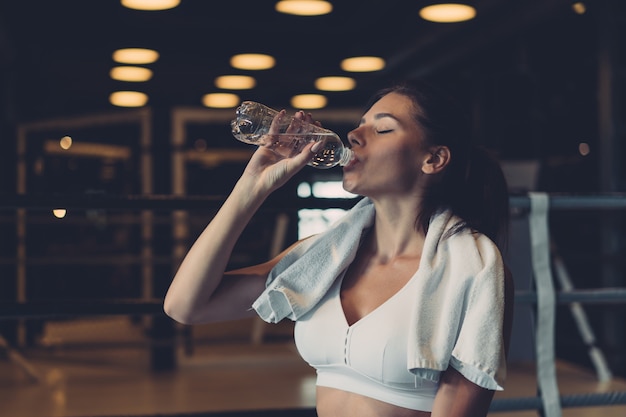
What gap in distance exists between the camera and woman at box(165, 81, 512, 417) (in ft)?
4.80

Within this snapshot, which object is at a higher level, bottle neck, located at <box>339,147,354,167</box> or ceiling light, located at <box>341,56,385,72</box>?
ceiling light, located at <box>341,56,385,72</box>

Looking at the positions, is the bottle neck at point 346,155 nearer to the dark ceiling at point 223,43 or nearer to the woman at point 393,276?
the woman at point 393,276

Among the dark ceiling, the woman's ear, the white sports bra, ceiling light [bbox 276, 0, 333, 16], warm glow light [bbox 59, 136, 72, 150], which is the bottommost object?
the white sports bra

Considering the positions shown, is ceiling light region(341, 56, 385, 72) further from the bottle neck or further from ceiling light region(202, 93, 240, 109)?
the bottle neck

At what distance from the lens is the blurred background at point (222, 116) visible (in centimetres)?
530

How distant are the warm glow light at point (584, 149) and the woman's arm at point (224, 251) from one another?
414cm

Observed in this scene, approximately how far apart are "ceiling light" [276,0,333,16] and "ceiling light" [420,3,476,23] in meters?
0.60

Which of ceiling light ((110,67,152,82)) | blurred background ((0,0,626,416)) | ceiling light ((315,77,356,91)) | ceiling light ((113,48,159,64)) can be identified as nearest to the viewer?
blurred background ((0,0,626,416))

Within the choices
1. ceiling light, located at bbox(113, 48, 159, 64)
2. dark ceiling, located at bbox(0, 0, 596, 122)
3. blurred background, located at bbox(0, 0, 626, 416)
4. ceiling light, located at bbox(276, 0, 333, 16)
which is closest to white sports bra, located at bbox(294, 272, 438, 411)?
blurred background, located at bbox(0, 0, 626, 416)

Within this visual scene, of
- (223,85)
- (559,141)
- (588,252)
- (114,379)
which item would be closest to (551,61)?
(559,141)

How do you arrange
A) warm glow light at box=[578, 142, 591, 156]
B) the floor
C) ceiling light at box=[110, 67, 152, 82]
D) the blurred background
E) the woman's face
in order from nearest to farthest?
the woman's face < the floor < the blurred background < warm glow light at box=[578, 142, 591, 156] < ceiling light at box=[110, 67, 152, 82]

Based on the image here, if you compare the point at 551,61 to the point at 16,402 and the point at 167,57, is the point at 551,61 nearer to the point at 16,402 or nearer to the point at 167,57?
the point at 167,57

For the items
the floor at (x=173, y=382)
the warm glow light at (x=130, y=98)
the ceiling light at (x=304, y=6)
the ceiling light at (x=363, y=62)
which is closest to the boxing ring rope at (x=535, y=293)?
the floor at (x=173, y=382)

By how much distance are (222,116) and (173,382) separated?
1966 mm
